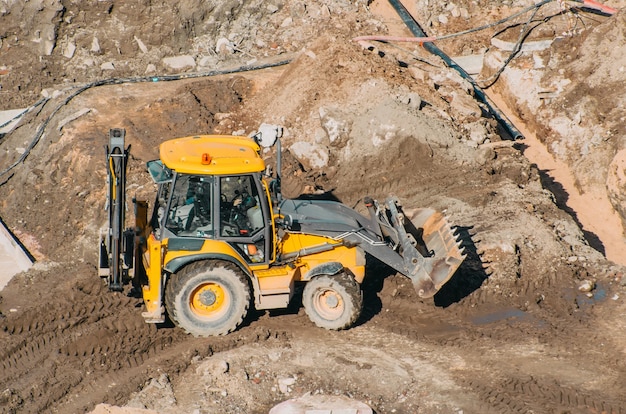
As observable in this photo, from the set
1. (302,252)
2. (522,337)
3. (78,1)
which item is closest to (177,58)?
(78,1)

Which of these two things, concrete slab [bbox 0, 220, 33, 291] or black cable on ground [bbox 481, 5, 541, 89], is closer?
concrete slab [bbox 0, 220, 33, 291]

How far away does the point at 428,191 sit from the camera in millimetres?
13492

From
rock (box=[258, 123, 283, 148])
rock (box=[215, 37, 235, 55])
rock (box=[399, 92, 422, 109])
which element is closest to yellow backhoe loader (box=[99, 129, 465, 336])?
rock (box=[258, 123, 283, 148])

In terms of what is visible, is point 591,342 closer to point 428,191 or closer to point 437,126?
point 428,191

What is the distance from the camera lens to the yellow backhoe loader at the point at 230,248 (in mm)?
9078

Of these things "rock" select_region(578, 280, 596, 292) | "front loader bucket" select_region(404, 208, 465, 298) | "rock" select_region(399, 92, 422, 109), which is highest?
"rock" select_region(399, 92, 422, 109)

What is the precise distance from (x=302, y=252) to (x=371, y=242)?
0.96 meters

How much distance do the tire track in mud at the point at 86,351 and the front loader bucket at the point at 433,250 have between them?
203cm

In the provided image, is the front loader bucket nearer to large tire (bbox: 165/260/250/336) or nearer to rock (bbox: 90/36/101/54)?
large tire (bbox: 165/260/250/336)

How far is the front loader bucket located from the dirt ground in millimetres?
695

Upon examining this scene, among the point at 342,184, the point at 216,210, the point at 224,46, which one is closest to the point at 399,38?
the point at 224,46

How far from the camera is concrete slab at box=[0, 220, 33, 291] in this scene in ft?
39.0

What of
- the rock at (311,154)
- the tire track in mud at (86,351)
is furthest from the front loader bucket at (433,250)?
the rock at (311,154)

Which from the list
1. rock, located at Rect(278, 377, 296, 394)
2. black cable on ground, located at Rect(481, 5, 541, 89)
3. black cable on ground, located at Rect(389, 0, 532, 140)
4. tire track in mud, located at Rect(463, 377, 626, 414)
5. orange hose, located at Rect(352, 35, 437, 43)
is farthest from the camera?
orange hose, located at Rect(352, 35, 437, 43)
